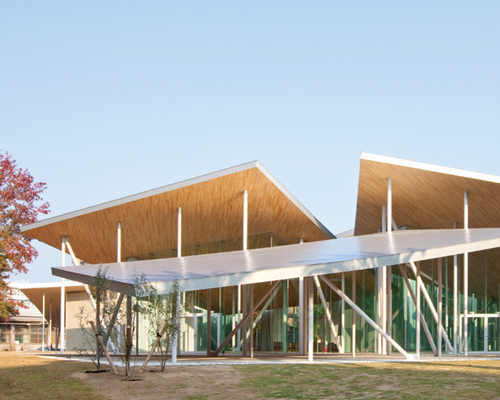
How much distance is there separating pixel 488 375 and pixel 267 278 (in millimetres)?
5377

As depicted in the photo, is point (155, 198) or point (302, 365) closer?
point (302, 365)

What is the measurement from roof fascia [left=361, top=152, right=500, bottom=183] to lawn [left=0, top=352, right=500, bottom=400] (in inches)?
267

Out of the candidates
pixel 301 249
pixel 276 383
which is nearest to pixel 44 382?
pixel 276 383

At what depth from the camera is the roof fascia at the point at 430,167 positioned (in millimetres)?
22266

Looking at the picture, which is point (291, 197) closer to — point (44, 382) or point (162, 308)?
point (162, 308)

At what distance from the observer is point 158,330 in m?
16.1

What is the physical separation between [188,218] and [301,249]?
618 cm

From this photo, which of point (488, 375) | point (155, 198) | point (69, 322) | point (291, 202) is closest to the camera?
point (488, 375)

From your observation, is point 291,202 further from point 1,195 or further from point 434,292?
point 1,195

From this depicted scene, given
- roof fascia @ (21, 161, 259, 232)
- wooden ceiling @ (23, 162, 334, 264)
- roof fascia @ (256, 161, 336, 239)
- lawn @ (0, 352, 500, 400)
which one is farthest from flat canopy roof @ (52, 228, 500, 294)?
roof fascia @ (256, 161, 336, 239)

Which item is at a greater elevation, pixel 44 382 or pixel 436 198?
pixel 436 198

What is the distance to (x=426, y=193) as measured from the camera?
25.2 metres

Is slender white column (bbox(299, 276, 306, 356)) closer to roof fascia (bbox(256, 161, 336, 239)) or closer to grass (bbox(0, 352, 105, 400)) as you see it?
roof fascia (bbox(256, 161, 336, 239))

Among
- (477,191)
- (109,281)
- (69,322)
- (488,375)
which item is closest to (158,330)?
(109,281)
